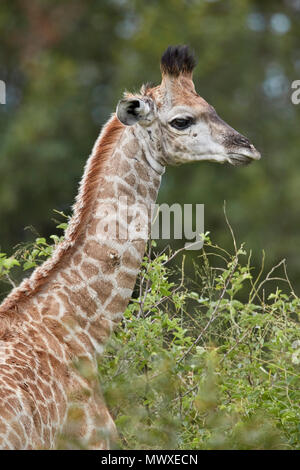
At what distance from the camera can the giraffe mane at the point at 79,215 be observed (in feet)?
24.8

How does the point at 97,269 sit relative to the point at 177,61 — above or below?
below

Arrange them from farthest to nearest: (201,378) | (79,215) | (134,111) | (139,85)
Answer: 1. (139,85)
2. (134,111)
3. (79,215)
4. (201,378)

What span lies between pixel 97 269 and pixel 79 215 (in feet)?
1.38

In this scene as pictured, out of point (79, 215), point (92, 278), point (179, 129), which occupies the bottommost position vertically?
point (92, 278)

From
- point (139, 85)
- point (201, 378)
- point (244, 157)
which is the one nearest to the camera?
point (201, 378)

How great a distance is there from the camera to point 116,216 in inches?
309

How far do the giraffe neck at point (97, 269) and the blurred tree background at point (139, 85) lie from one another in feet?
53.9

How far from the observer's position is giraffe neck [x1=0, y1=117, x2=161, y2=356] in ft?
24.7

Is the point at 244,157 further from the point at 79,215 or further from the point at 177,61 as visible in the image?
the point at 79,215

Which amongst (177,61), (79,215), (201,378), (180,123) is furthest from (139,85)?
(201,378)

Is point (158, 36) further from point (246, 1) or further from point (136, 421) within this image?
point (136, 421)

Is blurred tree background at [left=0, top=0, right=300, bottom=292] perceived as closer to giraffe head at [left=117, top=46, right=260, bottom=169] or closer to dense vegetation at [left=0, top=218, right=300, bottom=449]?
dense vegetation at [left=0, top=218, right=300, bottom=449]

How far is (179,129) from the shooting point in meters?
8.47

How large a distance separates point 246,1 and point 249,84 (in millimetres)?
4292
